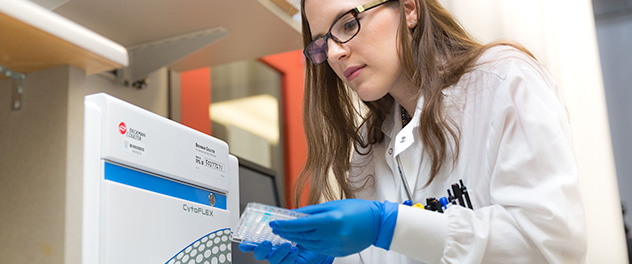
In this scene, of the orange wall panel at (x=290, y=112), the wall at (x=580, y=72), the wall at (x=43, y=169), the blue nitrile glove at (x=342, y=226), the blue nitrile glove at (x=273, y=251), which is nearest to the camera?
the blue nitrile glove at (x=342, y=226)

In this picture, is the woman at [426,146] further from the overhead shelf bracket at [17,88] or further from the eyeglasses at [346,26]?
the overhead shelf bracket at [17,88]

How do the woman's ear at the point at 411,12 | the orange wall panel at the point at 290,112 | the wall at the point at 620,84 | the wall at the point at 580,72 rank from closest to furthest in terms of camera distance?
the woman's ear at the point at 411,12
the wall at the point at 580,72
the wall at the point at 620,84
the orange wall panel at the point at 290,112

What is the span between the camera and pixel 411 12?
116 cm

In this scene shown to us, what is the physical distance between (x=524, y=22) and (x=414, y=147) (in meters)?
0.50

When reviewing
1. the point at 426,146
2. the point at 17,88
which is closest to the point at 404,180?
the point at 426,146

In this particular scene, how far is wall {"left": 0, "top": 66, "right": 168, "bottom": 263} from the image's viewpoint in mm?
1397

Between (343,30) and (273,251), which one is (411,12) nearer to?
(343,30)

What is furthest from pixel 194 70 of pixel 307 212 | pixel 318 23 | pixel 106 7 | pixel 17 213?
pixel 307 212

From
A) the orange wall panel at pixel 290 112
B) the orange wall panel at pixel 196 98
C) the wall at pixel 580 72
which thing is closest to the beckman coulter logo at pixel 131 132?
the wall at pixel 580 72

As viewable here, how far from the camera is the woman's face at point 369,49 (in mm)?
1102

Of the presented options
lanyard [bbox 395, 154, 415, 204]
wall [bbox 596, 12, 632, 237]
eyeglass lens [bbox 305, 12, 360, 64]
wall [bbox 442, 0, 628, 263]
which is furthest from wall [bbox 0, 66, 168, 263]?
wall [bbox 596, 12, 632, 237]

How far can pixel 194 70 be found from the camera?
206cm

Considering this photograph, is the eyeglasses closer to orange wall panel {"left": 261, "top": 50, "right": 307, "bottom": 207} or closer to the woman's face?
the woman's face

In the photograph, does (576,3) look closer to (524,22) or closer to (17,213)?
(524,22)
